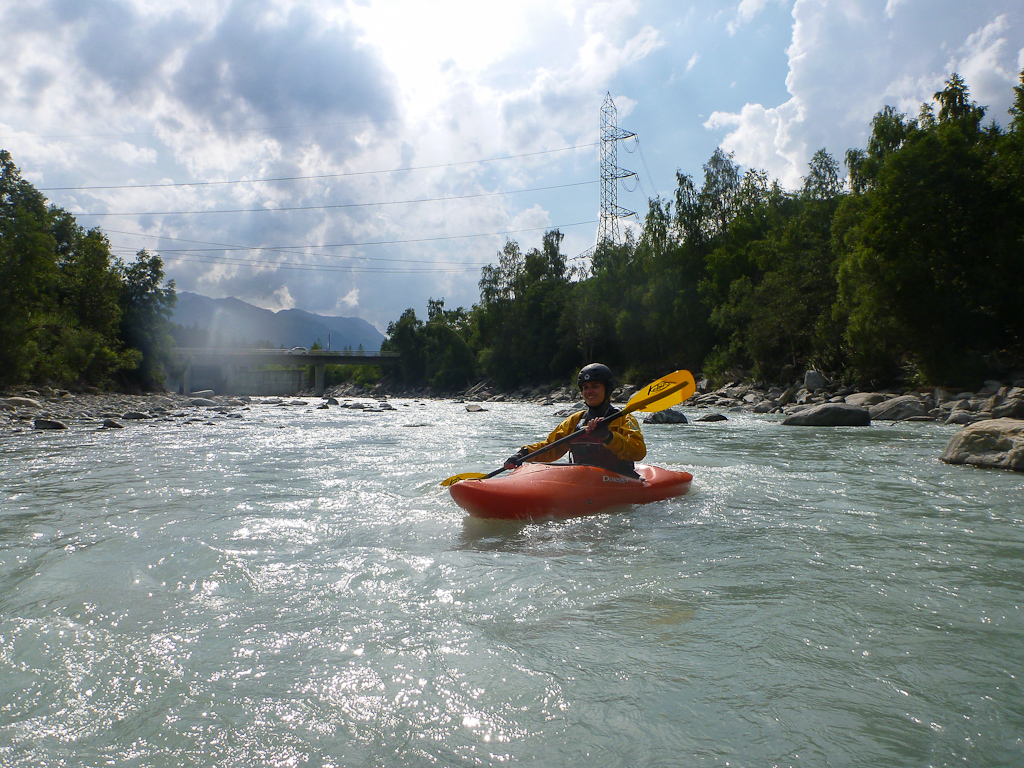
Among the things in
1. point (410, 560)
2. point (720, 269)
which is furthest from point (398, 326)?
point (410, 560)

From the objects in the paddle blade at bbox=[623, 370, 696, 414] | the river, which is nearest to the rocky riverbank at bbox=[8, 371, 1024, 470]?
the river

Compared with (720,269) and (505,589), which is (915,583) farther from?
(720,269)

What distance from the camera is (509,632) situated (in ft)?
7.06

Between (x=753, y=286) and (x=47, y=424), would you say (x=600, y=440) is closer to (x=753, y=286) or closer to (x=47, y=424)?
(x=47, y=424)

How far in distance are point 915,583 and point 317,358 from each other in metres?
51.8

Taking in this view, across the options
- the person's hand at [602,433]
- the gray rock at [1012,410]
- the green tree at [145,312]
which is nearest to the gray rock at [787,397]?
the gray rock at [1012,410]

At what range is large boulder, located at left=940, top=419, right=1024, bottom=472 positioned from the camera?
5441mm

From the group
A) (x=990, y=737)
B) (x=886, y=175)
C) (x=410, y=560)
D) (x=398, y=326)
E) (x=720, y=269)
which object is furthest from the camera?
(x=398, y=326)

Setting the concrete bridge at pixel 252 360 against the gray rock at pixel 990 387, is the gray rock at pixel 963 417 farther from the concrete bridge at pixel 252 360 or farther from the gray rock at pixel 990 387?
the concrete bridge at pixel 252 360

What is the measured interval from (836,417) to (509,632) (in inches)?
406

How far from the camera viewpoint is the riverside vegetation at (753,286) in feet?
45.2

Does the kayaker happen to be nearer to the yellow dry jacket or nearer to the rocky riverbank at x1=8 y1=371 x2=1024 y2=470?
the yellow dry jacket

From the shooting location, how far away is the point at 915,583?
2.61 metres

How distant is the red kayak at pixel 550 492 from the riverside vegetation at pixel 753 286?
13.5 metres
